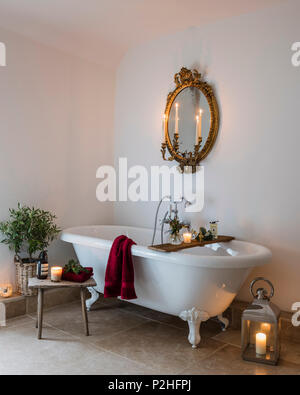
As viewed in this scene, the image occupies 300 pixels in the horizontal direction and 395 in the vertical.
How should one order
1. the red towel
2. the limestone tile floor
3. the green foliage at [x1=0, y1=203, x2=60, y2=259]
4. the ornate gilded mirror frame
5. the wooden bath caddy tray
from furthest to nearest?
1. the ornate gilded mirror frame
2. the green foliage at [x1=0, y1=203, x2=60, y2=259]
3. the red towel
4. the wooden bath caddy tray
5. the limestone tile floor

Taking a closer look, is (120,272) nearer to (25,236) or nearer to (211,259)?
(211,259)

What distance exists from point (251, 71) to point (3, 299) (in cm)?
271

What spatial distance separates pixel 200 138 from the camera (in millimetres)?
3320

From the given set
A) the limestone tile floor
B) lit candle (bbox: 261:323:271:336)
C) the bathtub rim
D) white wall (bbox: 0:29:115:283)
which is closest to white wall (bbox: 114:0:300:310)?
the bathtub rim

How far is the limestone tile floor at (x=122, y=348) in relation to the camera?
2.30 m

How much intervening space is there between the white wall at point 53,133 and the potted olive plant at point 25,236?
0.11 meters

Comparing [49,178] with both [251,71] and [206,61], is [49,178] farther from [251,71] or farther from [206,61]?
[251,71]

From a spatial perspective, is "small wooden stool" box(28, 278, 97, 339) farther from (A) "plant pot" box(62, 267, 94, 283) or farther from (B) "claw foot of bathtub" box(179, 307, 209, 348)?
Result: (B) "claw foot of bathtub" box(179, 307, 209, 348)

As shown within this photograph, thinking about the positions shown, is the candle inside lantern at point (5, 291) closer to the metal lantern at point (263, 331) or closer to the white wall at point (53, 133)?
the white wall at point (53, 133)

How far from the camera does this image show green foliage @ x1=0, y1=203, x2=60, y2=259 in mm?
3100

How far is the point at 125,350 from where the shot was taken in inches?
101

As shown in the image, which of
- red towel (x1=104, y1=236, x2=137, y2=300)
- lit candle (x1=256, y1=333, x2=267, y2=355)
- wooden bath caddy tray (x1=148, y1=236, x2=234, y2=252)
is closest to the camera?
lit candle (x1=256, y1=333, x2=267, y2=355)

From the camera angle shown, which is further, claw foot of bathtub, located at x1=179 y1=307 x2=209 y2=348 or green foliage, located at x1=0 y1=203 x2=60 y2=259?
green foliage, located at x1=0 y1=203 x2=60 y2=259

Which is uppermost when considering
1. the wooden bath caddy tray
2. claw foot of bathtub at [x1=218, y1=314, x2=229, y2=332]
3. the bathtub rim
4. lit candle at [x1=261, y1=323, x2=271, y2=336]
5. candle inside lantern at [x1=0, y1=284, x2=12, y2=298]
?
the wooden bath caddy tray
